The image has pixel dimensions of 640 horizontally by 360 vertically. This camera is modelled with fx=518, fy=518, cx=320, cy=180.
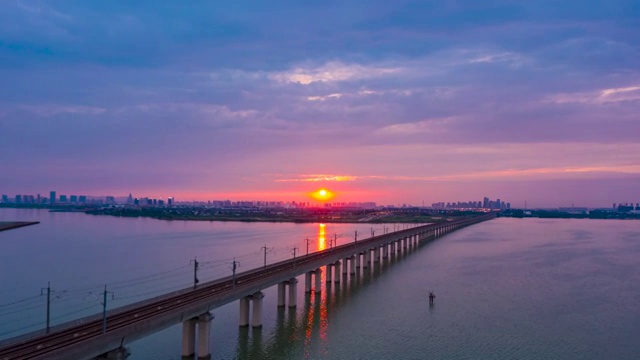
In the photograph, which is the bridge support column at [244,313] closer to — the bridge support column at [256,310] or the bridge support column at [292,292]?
the bridge support column at [256,310]

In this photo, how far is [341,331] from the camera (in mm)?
35312

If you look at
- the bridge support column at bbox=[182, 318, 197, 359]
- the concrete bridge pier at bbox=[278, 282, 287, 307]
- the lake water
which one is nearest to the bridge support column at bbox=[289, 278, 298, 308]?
the concrete bridge pier at bbox=[278, 282, 287, 307]

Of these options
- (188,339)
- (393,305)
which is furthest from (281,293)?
(188,339)

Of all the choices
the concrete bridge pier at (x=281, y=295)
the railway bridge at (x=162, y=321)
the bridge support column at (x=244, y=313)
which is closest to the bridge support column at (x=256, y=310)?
the railway bridge at (x=162, y=321)

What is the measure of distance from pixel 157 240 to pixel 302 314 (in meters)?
71.9

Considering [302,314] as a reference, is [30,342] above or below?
above

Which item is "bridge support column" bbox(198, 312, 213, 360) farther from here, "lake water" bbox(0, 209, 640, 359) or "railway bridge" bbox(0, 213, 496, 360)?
"lake water" bbox(0, 209, 640, 359)

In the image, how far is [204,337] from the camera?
27.7 meters

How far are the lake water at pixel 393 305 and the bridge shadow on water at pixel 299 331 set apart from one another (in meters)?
0.09

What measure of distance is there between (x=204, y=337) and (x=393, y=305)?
20747 millimetres

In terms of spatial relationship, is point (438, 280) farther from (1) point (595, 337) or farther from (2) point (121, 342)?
(2) point (121, 342)

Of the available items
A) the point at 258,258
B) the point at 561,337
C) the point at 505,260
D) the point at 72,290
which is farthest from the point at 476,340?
the point at 505,260

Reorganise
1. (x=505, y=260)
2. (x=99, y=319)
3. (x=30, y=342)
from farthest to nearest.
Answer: (x=505, y=260)
(x=99, y=319)
(x=30, y=342)

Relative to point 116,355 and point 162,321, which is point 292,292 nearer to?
point 162,321
